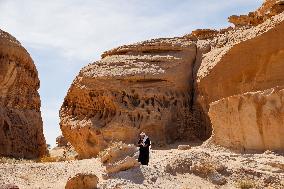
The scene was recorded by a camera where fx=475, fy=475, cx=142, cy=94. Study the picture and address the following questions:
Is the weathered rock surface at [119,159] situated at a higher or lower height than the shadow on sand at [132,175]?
higher

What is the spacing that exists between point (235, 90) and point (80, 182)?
28.1 ft

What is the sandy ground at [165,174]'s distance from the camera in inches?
370

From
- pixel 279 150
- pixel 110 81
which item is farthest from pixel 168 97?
pixel 279 150

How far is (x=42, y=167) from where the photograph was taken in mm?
11070

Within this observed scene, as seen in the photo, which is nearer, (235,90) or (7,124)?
(235,90)

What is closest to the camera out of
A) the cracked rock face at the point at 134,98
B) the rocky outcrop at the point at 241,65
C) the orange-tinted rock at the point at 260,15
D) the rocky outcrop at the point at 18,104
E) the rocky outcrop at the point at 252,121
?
the rocky outcrop at the point at 252,121

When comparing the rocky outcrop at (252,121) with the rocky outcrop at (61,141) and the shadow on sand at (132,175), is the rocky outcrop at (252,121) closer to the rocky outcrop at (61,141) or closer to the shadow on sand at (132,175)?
the shadow on sand at (132,175)

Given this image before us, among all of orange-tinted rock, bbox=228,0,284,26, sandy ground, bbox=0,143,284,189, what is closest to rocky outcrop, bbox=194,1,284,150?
orange-tinted rock, bbox=228,0,284,26

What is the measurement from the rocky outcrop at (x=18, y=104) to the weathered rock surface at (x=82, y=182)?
1440cm

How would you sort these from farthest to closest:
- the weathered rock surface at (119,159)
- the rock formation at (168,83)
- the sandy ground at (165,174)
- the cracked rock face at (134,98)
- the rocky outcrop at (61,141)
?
the rocky outcrop at (61,141)
the cracked rock face at (134,98)
the rock formation at (168,83)
the weathered rock surface at (119,159)
the sandy ground at (165,174)

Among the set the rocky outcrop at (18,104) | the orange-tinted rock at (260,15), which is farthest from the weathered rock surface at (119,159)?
the rocky outcrop at (18,104)

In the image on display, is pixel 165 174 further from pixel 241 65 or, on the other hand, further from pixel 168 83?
pixel 168 83

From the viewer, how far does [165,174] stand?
386 inches

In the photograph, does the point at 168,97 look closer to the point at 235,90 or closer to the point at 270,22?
the point at 235,90
